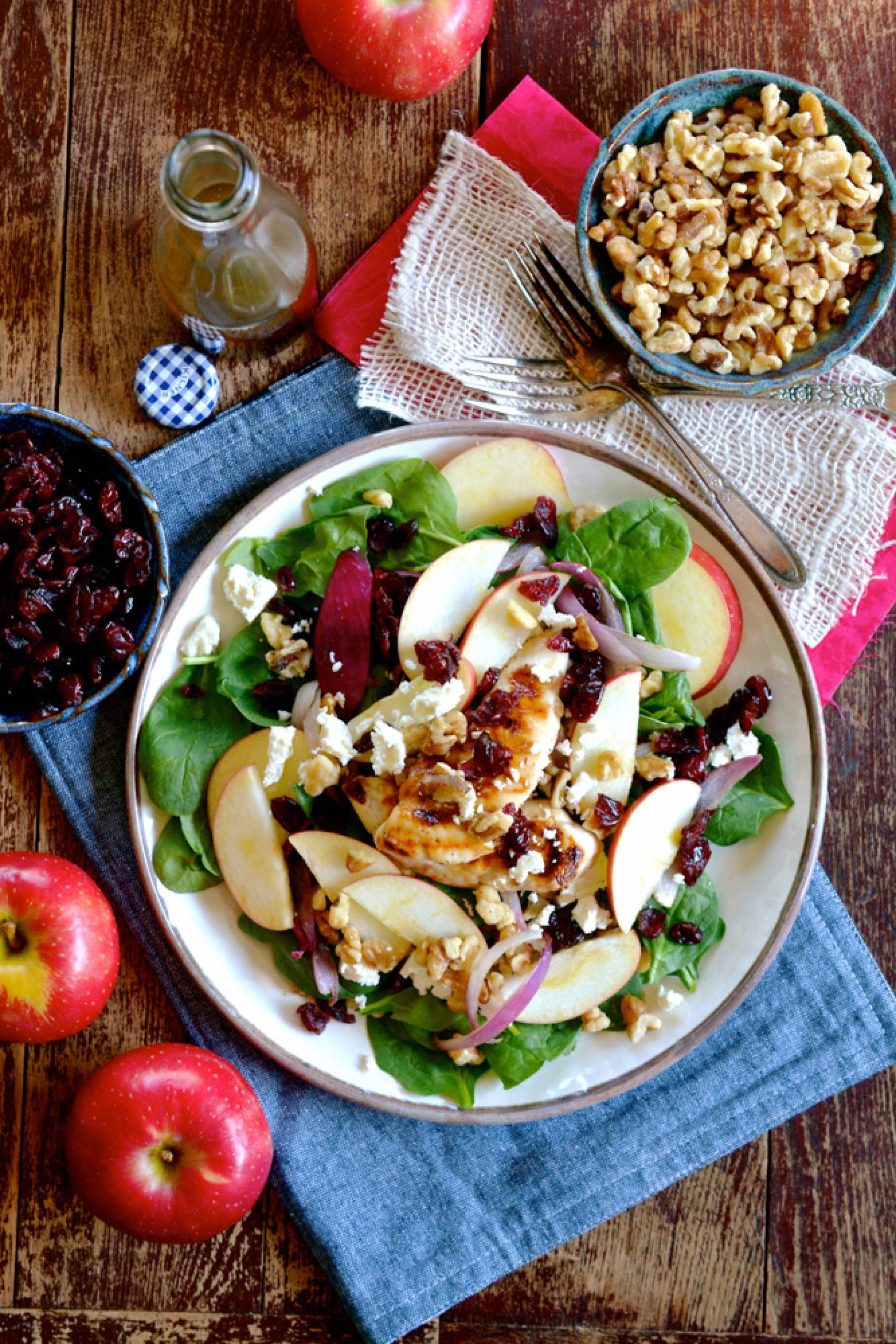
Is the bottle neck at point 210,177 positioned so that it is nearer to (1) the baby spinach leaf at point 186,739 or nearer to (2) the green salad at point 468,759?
(2) the green salad at point 468,759

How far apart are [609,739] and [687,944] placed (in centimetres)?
40

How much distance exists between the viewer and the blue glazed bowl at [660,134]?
6.32ft

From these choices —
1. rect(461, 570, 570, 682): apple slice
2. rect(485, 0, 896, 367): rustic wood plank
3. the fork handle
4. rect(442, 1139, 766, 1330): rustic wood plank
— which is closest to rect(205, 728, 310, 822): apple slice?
rect(461, 570, 570, 682): apple slice

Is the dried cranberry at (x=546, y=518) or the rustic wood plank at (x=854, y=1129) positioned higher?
the dried cranberry at (x=546, y=518)

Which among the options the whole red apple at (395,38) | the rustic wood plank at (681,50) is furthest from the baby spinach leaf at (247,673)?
the rustic wood plank at (681,50)

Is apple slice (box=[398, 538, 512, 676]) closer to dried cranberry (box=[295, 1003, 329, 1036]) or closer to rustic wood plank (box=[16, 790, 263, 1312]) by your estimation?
dried cranberry (box=[295, 1003, 329, 1036])

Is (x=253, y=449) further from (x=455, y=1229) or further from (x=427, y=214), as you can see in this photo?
(x=455, y=1229)

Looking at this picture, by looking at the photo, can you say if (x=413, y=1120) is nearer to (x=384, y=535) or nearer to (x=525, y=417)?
(x=384, y=535)

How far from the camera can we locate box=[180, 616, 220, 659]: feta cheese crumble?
1.93 metres

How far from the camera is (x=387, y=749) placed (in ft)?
6.02

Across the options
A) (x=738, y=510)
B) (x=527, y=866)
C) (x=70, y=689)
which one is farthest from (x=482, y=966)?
(x=738, y=510)

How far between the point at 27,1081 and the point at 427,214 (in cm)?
178

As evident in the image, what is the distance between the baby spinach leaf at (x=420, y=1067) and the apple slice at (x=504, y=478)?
0.93 m

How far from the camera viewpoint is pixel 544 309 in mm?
2055
